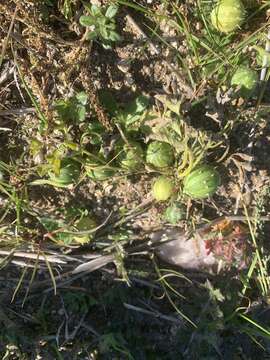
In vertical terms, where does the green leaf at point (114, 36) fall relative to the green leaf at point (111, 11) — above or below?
below

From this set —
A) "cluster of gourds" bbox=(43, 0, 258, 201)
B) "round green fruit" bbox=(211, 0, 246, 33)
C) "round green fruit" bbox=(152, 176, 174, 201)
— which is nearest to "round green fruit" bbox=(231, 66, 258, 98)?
"cluster of gourds" bbox=(43, 0, 258, 201)

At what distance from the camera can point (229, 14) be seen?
2.18 meters

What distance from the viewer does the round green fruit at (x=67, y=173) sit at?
231 cm

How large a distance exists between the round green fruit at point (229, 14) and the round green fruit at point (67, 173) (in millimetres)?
810

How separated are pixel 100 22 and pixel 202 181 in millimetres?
743

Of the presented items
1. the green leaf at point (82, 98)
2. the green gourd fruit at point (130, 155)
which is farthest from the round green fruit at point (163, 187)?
the green leaf at point (82, 98)

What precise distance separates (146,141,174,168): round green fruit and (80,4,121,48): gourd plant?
45 cm

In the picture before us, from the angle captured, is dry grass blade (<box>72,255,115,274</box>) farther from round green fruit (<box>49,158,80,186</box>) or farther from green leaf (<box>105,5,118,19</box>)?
green leaf (<box>105,5,118,19</box>)

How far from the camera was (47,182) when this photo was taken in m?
2.38

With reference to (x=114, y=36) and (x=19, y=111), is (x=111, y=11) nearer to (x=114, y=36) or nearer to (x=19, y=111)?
(x=114, y=36)

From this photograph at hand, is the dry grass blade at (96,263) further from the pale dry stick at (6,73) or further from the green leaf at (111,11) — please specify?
the green leaf at (111,11)

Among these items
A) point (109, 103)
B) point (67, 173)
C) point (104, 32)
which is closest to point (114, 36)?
point (104, 32)

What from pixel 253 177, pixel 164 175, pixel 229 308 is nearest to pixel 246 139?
pixel 253 177

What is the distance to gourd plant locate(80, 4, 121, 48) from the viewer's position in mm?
2223
